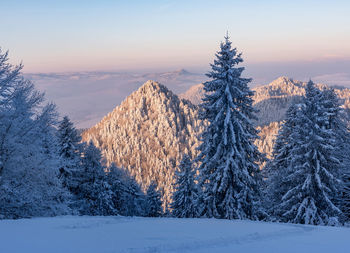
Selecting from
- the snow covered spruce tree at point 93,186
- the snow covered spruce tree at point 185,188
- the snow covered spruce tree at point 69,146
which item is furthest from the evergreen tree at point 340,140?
the snow covered spruce tree at point 69,146

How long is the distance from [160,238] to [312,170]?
1549cm

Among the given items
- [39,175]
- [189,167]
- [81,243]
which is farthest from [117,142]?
[81,243]

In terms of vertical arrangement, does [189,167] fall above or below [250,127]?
below

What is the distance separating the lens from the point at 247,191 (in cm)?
1738

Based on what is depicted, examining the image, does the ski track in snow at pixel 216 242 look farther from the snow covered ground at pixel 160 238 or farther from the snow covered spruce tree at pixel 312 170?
the snow covered spruce tree at pixel 312 170

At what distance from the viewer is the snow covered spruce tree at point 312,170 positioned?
17.7 metres

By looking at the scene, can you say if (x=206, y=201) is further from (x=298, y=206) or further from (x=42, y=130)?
(x=42, y=130)

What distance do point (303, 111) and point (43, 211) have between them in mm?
20004

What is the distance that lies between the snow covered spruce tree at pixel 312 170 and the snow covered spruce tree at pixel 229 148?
2794 millimetres

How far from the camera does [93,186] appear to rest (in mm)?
28328

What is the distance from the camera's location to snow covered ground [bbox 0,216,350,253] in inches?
243

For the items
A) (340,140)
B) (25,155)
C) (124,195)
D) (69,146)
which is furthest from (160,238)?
(124,195)

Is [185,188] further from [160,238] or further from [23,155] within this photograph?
[160,238]

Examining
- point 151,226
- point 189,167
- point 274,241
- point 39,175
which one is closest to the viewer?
point 274,241
